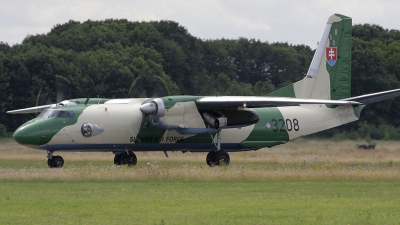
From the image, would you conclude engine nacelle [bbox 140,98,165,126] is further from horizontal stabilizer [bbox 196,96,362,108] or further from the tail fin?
the tail fin

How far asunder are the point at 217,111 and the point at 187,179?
6.74 m

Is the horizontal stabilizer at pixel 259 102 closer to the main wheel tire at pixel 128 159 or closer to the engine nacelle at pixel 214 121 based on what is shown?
the engine nacelle at pixel 214 121

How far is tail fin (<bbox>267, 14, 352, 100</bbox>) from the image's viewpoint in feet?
106

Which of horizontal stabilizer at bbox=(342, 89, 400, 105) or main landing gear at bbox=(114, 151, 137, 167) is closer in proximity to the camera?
horizontal stabilizer at bbox=(342, 89, 400, 105)

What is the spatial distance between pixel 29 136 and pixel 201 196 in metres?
9.81

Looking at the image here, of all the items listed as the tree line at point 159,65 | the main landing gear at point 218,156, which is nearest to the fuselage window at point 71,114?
the tree line at point 159,65

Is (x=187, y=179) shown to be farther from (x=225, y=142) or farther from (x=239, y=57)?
(x=239, y=57)

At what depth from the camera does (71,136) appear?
87.2ft

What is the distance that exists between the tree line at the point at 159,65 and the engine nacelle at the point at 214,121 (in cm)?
Answer: 417

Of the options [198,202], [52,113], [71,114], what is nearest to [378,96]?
[71,114]

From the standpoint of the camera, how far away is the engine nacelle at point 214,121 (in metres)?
28.4

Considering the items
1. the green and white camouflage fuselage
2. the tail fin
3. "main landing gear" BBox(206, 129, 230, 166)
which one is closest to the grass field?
the green and white camouflage fuselage

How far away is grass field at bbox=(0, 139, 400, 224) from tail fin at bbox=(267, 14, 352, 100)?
27.4ft

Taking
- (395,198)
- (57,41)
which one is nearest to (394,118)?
(395,198)
